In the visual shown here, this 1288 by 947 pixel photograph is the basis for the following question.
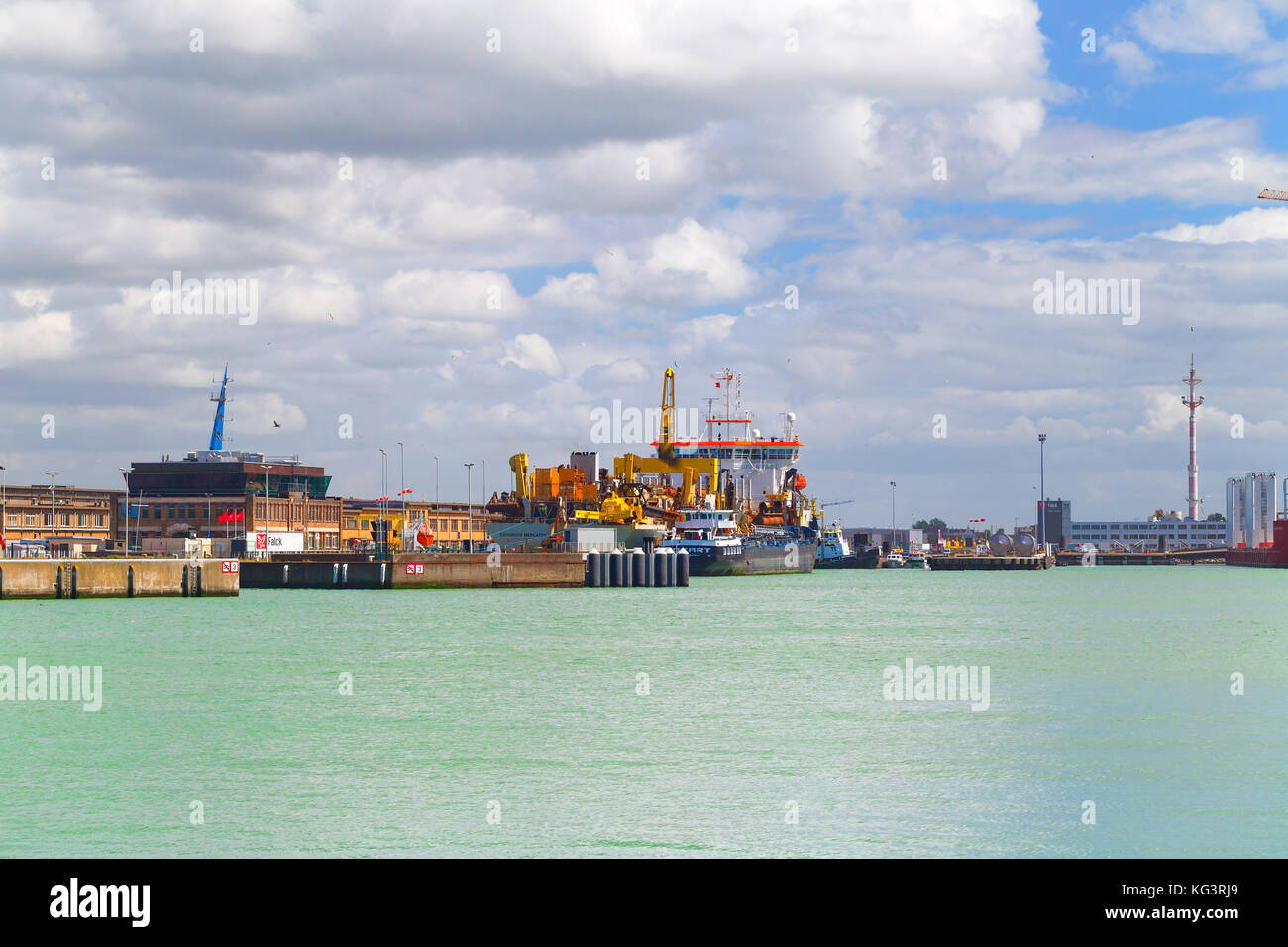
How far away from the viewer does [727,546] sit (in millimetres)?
155250

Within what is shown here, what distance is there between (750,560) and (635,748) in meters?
130

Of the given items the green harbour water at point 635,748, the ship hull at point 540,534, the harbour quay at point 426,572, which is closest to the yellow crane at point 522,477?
the ship hull at point 540,534

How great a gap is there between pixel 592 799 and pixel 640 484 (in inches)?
5217

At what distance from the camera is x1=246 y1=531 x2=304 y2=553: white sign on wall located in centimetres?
16662

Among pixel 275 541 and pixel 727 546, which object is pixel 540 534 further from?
pixel 275 541

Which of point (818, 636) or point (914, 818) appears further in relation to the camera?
point (818, 636)

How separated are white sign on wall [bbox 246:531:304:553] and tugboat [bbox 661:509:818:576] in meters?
51.6

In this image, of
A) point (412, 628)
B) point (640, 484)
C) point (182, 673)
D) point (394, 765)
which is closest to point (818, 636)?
point (412, 628)

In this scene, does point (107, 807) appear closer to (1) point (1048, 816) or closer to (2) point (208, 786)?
(2) point (208, 786)

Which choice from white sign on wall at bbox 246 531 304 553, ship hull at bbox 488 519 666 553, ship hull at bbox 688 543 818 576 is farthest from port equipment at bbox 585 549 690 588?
white sign on wall at bbox 246 531 304 553

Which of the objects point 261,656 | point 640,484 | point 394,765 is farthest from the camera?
point 640,484

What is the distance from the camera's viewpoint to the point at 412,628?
7156 centimetres

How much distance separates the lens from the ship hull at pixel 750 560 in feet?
502

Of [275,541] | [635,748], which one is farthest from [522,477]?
[635,748]
